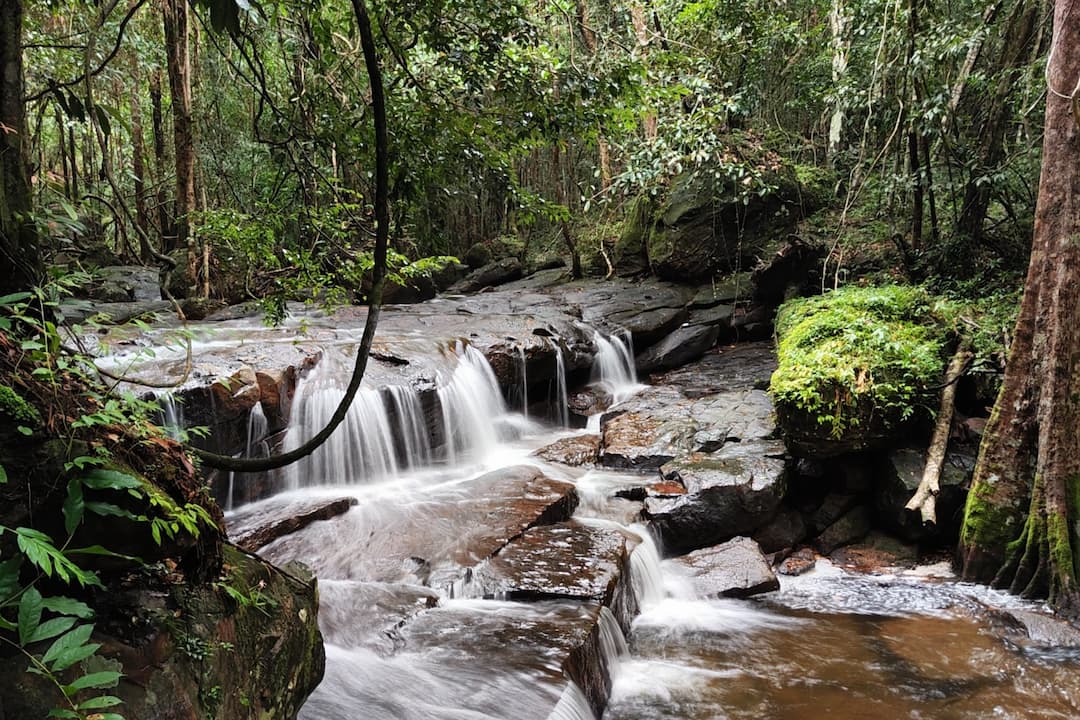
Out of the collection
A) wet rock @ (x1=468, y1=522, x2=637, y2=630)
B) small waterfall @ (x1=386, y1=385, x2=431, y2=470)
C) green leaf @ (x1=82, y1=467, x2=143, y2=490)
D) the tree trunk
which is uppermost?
the tree trunk

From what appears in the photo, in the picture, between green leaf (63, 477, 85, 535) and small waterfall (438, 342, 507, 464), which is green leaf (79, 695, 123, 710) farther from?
small waterfall (438, 342, 507, 464)

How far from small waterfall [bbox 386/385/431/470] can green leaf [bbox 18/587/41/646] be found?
20.5ft

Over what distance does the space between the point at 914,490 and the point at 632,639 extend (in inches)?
136

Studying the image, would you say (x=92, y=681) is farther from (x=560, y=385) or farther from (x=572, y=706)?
(x=560, y=385)

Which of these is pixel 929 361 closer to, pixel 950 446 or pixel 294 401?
pixel 950 446

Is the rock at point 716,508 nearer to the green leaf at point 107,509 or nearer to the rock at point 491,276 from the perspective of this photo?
the green leaf at point 107,509

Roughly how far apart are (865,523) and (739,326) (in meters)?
6.41

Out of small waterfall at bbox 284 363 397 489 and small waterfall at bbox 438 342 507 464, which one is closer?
small waterfall at bbox 284 363 397 489

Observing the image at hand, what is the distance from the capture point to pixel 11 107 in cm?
198

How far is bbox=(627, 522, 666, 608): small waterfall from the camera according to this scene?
18.4 feet

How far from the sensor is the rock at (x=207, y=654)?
6.28ft

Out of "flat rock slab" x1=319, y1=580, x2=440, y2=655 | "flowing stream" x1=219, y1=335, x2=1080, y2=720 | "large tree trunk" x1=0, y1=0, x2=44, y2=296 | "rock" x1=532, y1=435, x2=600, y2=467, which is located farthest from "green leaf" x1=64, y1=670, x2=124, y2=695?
"rock" x1=532, y1=435, x2=600, y2=467

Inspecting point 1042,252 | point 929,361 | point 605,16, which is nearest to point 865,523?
point 929,361

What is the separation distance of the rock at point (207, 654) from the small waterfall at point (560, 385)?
7.95 metres
